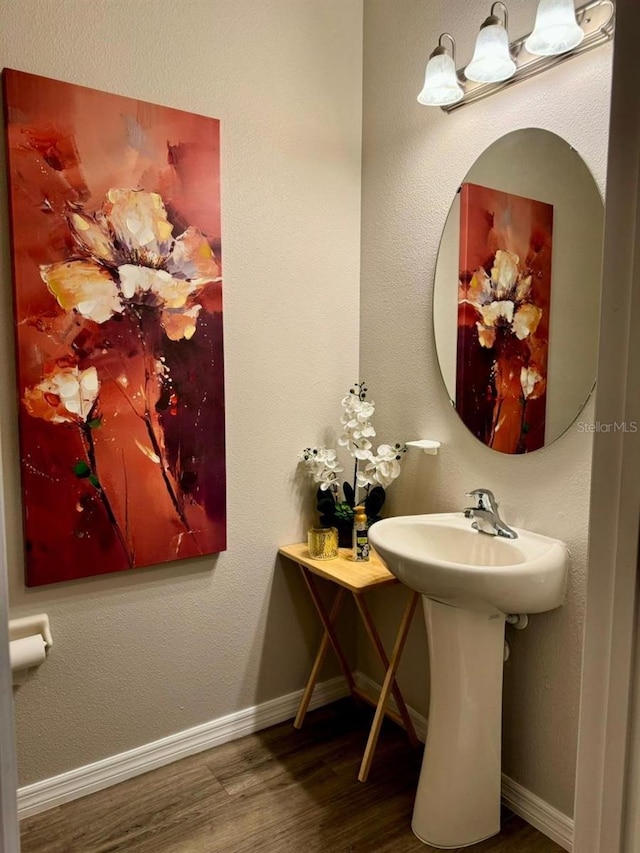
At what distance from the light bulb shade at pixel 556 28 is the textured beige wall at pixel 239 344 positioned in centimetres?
88

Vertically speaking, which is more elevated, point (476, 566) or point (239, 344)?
point (239, 344)

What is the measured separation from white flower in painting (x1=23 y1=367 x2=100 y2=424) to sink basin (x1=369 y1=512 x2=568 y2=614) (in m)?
0.92

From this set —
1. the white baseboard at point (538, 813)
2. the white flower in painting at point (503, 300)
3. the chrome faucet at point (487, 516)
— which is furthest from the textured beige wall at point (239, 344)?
the white baseboard at point (538, 813)

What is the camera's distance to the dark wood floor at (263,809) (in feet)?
5.54

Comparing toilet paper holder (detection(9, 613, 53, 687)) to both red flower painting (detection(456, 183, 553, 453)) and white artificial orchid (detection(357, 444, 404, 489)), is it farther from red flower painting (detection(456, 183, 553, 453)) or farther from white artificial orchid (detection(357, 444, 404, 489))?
red flower painting (detection(456, 183, 553, 453))

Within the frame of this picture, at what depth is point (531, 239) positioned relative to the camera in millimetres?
1709

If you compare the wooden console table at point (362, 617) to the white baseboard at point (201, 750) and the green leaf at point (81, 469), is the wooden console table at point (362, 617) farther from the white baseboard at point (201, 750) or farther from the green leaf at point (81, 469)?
the green leaf at point (81, 469)

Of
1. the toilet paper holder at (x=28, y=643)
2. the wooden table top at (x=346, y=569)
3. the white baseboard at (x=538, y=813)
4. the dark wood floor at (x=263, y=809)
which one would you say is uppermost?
the wooden table top at (x=346, y=569)

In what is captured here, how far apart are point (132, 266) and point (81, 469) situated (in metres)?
0.63

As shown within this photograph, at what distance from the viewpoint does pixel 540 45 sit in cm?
152

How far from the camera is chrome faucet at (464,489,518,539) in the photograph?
1728mm

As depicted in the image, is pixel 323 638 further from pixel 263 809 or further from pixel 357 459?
pixel 357 459

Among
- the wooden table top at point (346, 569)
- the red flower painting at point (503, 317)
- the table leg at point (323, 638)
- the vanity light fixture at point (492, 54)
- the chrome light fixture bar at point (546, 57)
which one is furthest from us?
the table leg at point (323, 638)

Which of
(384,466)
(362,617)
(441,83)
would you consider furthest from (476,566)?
(441,83)
